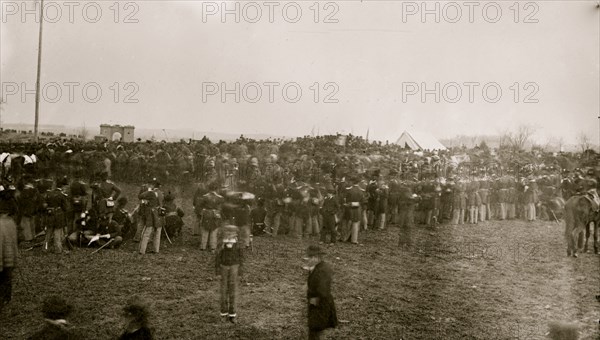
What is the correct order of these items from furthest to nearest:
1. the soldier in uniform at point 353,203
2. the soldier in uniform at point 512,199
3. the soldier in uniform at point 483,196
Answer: the soldier in uniform at point 512,199 → the soldier in uniform at point 483,196 → the soldier in uniform at point 353,203

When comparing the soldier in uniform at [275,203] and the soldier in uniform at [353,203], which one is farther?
the soldier in uniform at [275,203]

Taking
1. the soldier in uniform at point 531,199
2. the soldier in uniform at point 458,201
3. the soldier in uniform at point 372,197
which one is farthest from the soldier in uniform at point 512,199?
the soldier in uniform at point 372,197

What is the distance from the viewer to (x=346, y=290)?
11.3 m

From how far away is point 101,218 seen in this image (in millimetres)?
13961

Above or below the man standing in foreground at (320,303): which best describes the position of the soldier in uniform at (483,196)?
above

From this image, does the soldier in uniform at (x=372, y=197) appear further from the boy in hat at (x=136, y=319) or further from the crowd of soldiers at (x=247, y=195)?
the boy in hat at (x=136, y=319)

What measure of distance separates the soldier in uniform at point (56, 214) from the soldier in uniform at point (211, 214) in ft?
11.5

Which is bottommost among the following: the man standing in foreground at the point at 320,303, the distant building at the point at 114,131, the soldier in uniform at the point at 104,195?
the man standing in foreground at the point at 320,303

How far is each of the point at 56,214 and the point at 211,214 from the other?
12.7ft

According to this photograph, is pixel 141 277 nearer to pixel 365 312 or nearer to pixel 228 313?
pixel 228 313

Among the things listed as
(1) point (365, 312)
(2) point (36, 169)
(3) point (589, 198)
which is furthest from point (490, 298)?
(2) point (36, 169)

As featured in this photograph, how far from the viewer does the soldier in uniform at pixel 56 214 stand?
1284 centimetres

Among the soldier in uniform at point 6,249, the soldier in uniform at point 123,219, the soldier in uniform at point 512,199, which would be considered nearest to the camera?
the soldier in uniform at point 6,249

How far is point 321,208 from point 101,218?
21.6ft
